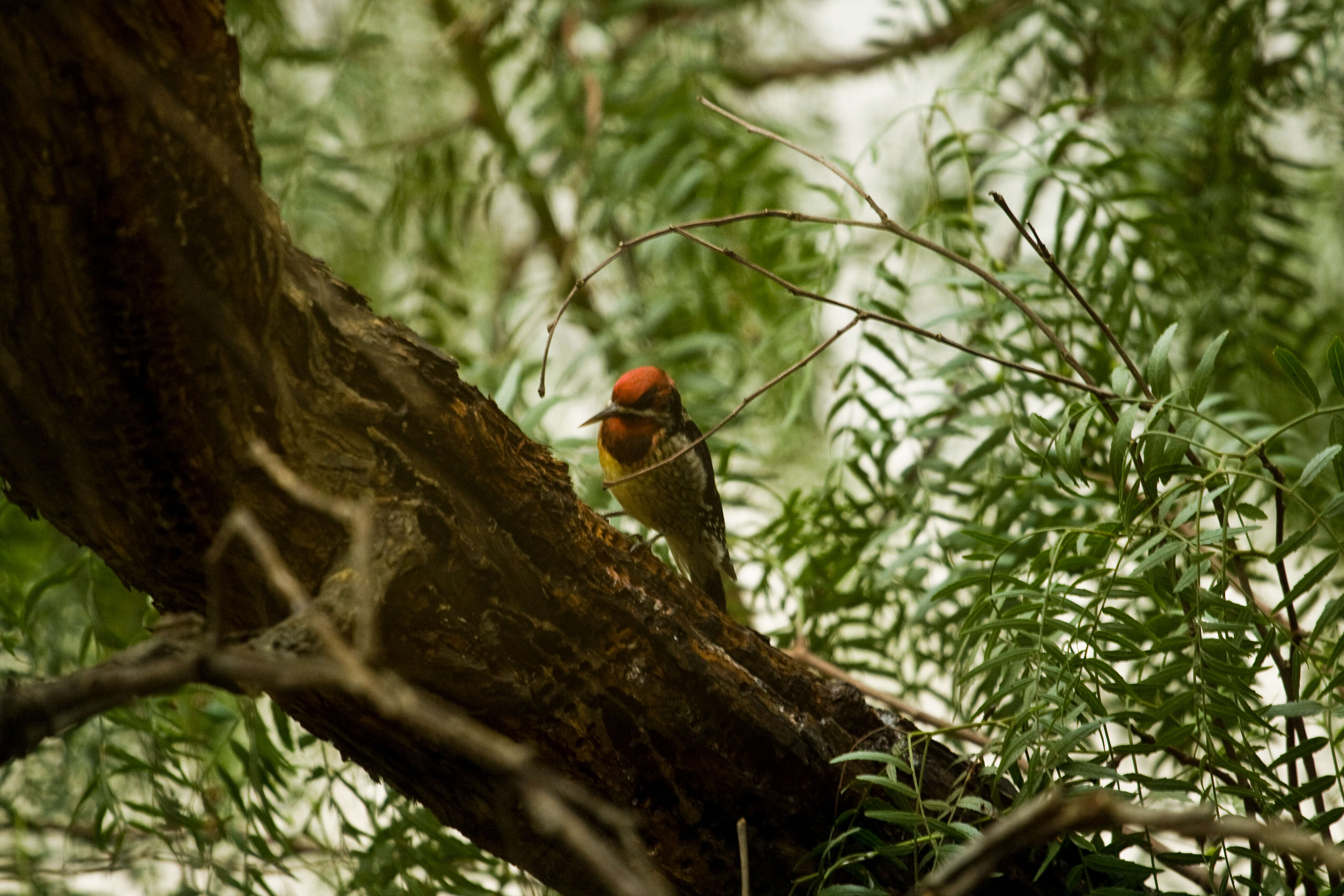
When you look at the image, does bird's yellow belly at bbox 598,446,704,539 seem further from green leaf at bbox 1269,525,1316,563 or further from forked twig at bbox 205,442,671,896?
forked twig at bbox 205,442,671,896

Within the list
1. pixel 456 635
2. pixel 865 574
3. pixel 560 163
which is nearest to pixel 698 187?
pixel 560 163

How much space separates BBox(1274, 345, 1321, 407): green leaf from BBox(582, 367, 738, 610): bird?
123 cm

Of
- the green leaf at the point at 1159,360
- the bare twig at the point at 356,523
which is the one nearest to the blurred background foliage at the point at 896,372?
the green leaf at the point at 1159,360

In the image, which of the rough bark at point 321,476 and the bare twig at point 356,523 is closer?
the bare twig at point 356,523

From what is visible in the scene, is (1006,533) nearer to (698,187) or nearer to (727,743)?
(727,743)

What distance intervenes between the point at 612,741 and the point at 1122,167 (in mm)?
1432

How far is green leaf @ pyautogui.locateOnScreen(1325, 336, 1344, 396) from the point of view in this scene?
3.58 ft

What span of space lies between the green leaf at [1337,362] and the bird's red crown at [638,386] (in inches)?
53.5

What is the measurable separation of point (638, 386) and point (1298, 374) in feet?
4.40

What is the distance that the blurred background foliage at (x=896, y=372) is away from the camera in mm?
1213

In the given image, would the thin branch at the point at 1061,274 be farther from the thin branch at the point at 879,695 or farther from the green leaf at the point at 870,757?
the thin branch at the point at 879,695

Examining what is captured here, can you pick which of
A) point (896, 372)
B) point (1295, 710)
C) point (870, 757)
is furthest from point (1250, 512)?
point (896, 372)

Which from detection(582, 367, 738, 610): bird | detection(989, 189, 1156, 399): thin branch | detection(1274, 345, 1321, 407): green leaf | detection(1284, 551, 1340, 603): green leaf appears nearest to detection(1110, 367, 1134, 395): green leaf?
detection(989, 189, 1156, 399): thin branch

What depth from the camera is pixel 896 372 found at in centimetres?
211
